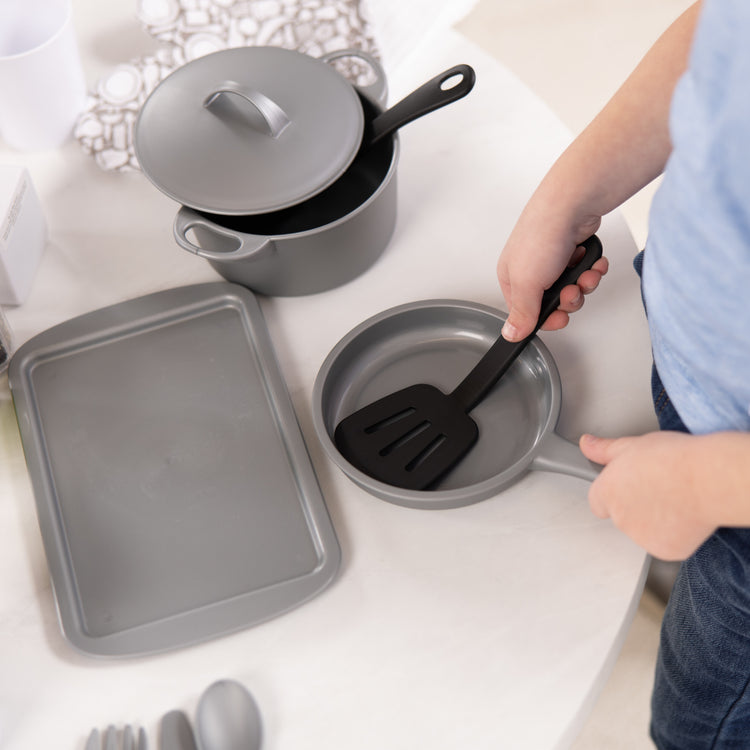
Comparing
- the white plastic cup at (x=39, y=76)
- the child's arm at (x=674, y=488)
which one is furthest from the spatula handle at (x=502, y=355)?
the white plastic cup at (x=39, y=76)

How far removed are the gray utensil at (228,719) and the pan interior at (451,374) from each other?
0.63ft

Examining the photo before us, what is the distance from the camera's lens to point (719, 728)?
0.75m

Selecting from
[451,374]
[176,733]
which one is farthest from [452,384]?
[176,733]

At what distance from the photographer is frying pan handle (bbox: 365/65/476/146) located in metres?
0.66

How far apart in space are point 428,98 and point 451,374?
0.72 feet

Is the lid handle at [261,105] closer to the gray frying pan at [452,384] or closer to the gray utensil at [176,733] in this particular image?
the gray frying pan at [452,384]

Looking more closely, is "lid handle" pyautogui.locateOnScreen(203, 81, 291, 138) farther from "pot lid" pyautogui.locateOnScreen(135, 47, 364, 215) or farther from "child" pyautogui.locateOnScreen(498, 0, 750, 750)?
"child" pyautogui.locateOnScreen(498, 0, 750, 750)

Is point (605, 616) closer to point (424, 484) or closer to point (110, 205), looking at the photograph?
point (424, 484)

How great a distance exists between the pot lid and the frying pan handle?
32mm

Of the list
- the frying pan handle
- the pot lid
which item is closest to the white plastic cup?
the pot lid

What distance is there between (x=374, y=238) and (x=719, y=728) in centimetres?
52

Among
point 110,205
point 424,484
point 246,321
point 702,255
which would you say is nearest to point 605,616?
point 424,484

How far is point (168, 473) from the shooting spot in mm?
660

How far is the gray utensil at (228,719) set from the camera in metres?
0.55
